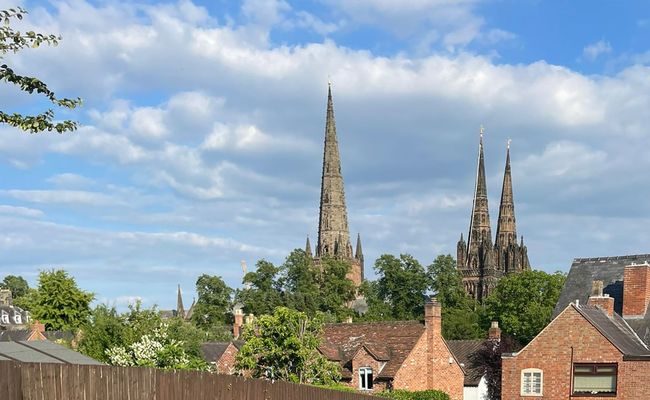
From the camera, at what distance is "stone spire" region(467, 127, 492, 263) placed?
623ft

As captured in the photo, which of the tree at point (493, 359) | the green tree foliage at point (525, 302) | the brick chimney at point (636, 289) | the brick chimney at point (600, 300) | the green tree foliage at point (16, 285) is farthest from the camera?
the green tree foliage at point (16, 285)

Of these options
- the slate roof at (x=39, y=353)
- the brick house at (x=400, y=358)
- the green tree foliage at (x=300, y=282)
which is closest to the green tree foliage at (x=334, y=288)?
the green tree foliage at (x=300, y=282)

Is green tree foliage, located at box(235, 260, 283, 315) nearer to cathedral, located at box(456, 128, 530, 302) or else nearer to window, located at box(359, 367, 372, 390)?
window, located at box(359, 367, 372, 390)

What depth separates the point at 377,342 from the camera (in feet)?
175

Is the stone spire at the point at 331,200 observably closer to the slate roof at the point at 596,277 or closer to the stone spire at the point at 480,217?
the stone spire at the point at 480,217

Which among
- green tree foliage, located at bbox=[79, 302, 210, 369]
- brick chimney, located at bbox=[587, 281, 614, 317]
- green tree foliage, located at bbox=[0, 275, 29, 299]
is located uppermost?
brick chimney, located at bbox=[587, 281, 614, 317]

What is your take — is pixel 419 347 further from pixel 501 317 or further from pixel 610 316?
pixel 501 317

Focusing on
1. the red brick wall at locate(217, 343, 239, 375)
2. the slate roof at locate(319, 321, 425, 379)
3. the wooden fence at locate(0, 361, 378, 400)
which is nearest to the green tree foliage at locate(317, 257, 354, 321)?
the red brick wall at locate(217, 343, 239, 375)

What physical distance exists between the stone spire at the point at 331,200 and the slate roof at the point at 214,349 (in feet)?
423

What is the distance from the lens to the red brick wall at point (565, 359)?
126 feet

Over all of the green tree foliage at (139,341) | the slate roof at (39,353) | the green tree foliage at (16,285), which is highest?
the slate roof at (39,353)

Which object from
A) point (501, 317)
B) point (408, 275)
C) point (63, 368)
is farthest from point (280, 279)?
point (63, 368)

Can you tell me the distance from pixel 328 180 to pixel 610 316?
155 metres

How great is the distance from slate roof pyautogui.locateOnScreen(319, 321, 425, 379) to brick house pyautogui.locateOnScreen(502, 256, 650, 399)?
1054 cm
